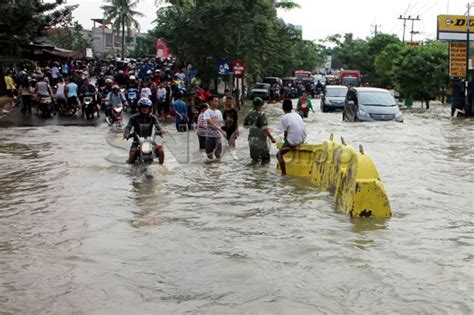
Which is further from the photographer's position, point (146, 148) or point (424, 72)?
point (424, 72)

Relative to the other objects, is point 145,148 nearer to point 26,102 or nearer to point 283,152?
point 283,152

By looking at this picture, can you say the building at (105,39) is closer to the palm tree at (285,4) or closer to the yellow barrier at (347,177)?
the palm tree at (285,4)

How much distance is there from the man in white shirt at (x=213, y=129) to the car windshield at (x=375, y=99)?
37.2 feet

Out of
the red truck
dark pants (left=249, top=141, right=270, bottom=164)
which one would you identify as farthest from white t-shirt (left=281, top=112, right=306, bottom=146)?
the red truck

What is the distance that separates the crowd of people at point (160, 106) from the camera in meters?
11.9

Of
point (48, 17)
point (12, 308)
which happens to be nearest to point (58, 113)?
point (48, 17)

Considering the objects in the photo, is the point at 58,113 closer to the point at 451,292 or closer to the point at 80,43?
the point at 451,292

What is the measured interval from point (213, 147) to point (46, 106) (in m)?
10.7

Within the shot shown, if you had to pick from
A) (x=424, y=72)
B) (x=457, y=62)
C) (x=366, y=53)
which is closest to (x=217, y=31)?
(x=457, y=62)

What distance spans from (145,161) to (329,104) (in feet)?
77.6

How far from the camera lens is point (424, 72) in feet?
143

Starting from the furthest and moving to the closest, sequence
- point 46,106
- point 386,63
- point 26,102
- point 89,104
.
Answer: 1. point 386,63
2. point 26,102
3. point 46,106
4. point 89,104

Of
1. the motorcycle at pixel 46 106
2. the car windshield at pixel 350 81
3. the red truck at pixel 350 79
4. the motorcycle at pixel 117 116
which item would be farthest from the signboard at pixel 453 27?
the motorcycle at pixel 117 116

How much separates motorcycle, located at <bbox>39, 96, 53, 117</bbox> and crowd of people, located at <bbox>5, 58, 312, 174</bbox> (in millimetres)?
83
